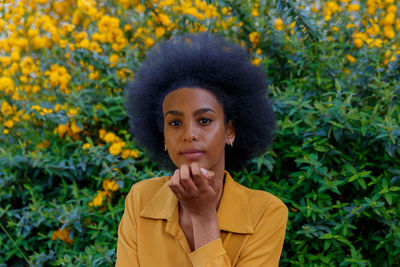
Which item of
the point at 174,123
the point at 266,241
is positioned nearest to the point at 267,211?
the point at 266,241

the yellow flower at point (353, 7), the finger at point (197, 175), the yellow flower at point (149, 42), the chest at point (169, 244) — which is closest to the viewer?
the finger at point (197, 175)

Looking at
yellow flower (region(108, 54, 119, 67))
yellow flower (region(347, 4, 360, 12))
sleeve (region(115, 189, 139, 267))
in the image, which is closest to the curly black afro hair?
sleeve (region(115, 189, 139, 267))

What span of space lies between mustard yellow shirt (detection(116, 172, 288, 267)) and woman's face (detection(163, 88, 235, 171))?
0.24 metres

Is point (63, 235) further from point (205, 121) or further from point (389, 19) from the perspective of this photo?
point (389, 19)

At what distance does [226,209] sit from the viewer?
176 cm

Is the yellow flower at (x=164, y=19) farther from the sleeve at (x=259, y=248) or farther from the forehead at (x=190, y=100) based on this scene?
the sleeve at (x=259, y=248)


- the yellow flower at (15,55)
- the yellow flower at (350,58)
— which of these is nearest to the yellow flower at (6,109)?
the yellow flower at (15,55)

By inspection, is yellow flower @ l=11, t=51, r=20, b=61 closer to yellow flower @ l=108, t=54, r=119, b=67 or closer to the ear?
yellow flower @ l=108, t=54, r=119, b=67

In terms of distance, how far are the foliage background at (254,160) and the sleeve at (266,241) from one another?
18.9 inches

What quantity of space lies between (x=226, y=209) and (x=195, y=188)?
0.33 m

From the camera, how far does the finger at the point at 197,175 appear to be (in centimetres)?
147

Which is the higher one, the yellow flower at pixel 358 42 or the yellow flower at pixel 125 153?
the yellow flower at pixel 358 42

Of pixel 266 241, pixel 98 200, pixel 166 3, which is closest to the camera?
pixel 266 241

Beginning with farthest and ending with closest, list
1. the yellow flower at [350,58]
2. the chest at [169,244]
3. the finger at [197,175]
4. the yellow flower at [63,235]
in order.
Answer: the yellow flower at [350,58]
the yellow flower at [63,235]
the chest at [169,244]
the finger at [197,175]
